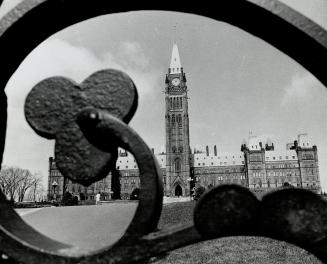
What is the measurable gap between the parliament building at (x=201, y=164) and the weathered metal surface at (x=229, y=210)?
233 ft

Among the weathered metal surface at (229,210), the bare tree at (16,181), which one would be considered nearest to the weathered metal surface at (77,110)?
the weathered metal surface at (229,210)

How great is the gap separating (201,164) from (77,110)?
264ft

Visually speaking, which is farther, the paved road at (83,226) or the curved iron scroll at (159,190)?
the paved road at (83,226)

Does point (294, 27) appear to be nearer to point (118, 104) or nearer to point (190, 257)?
point (118, 104)

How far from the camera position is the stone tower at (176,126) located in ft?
240

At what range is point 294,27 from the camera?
0.83 m

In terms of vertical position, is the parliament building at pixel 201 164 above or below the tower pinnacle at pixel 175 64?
below

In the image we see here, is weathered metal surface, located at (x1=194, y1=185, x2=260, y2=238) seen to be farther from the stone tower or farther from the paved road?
the stone tower

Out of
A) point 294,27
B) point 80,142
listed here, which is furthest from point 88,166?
point 294,27

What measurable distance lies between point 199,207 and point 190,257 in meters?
7.20

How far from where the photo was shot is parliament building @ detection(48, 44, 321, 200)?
73.8 meters

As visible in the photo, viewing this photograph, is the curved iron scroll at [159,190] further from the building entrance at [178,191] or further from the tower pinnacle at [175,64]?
the tower pinnacle at [175,64]

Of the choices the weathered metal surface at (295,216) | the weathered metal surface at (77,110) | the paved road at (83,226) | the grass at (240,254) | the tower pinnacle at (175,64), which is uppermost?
the tower pinnacle at (175,64)

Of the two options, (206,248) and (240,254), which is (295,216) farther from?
Result: (206,248)
